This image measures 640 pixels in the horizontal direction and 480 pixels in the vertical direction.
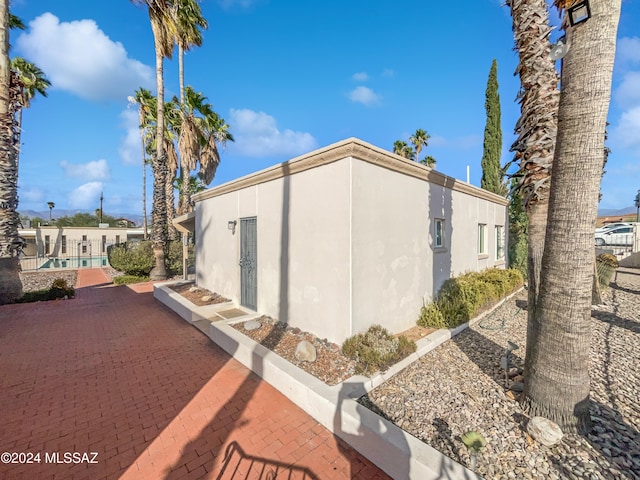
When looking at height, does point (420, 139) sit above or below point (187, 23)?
below

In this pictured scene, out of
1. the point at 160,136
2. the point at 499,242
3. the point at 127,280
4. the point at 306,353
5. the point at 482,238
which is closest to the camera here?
the point at 306,353

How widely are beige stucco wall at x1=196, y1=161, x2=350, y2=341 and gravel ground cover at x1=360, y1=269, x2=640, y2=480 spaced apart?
5.22 feet

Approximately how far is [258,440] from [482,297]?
6552 mm

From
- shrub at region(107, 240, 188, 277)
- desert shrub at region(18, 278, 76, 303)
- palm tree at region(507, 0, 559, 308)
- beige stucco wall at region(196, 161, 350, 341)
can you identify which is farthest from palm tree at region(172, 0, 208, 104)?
palm tree at region(507, 0, 559, 308)

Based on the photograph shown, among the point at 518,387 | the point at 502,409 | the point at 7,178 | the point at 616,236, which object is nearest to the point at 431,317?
the point at 518,387

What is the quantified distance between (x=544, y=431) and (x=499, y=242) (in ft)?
37.0

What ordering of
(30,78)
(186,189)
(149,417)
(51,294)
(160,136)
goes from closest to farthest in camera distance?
1. (149,417)
2. (51,294)
3. (160,136)
4. (186,189)
5. (30,78)

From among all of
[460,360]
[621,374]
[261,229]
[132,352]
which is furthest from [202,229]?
[621,374]

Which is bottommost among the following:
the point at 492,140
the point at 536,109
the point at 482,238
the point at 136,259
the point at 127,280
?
the point at 127,280

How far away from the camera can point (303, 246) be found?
5.79 metres

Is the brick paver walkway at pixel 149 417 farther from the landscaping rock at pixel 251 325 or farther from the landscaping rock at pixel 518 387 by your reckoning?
the landscaping rock at pixel 518 387

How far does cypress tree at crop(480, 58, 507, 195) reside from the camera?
1482 centimetres

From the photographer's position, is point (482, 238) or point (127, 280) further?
point (127, 280)

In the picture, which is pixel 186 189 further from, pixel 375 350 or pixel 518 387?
pixel 518 387
